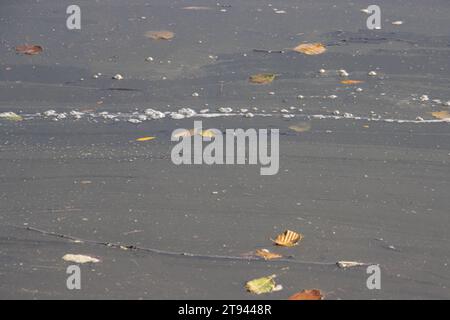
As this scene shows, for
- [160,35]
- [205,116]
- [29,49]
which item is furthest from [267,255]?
[29,49]

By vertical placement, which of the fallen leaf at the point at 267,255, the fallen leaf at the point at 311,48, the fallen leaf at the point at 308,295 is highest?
the fallen leaf at the point at 311,48

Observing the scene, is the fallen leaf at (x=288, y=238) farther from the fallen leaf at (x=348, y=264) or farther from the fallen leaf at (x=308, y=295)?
the fallen leaf at (x=308, y=295)

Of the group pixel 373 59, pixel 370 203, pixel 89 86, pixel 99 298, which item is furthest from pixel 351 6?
pixel 99 298

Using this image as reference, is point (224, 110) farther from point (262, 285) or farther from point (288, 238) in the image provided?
point (262, 285)

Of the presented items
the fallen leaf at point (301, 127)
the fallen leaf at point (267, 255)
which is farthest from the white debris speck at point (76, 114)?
the fallen leaf at point (267, 255)

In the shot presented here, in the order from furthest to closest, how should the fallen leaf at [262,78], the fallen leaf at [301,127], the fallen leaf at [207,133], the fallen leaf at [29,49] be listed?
the fallen leaf at [29,49], the fallen leaf at [262,78], the fallen leaf at [301,127], the fallen leaf at [207,133]

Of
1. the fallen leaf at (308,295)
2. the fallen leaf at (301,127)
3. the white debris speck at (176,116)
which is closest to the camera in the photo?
the fallen leaf at (308,295)

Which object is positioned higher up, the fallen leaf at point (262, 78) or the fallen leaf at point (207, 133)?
the fallen leaf at point (262, 78)
